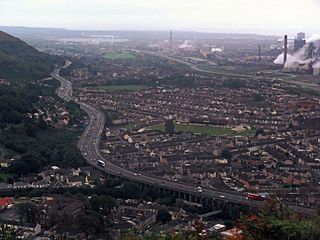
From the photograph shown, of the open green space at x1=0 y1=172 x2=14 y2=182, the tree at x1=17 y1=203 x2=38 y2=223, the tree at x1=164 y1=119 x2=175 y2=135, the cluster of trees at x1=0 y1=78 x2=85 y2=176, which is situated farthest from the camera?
the tree at x1=164 y1=119 x2=175 y2=135

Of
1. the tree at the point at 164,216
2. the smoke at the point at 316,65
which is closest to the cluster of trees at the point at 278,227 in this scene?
the tree at the point at 164,216

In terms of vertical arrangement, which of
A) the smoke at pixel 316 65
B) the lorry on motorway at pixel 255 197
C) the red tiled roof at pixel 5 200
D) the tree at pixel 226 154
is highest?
the lorry on motorway at pixel 255 197

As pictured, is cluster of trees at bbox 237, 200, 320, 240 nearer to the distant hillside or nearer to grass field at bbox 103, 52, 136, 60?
the distant hillside

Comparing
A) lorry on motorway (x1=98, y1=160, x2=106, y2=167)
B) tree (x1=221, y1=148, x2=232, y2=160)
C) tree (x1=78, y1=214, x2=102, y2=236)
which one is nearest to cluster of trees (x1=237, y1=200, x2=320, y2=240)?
tree (x1=78, y1=214, x2=102, y2=236)

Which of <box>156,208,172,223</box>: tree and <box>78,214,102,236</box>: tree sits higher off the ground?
<box>78,214,102,236</box>: tree

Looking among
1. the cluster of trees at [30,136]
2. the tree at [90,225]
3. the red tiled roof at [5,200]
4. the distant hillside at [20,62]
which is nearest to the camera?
the tree at [90,225]

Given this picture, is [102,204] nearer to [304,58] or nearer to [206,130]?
[206,130]

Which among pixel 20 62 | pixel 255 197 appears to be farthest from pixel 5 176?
pixel 20 62

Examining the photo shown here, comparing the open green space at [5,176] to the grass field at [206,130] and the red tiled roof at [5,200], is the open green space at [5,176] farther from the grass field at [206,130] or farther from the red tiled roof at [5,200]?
the grass field at [206,130]

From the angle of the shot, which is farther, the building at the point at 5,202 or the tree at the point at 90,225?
the building at the point at 5,202
